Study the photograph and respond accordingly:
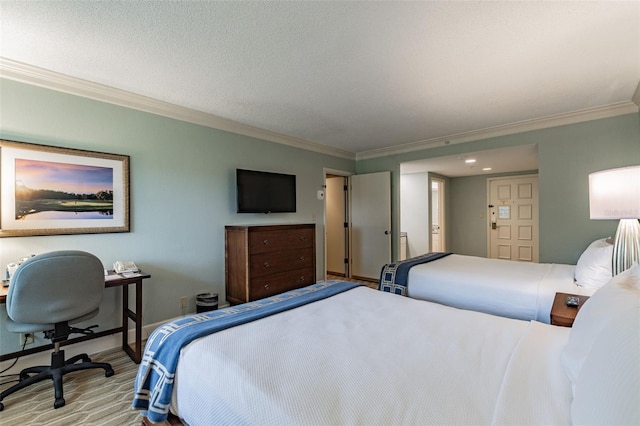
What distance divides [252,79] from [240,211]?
1617mm

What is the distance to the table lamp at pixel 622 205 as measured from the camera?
5.61ft

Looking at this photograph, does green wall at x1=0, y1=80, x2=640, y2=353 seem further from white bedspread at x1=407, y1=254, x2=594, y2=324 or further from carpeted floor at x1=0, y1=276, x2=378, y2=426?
white bedspread at x1=407, y1=254, x2=594, y2=324

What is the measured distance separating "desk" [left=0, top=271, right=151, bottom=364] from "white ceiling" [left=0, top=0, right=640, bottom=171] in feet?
5.42

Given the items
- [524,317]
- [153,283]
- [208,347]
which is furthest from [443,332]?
[153,283]

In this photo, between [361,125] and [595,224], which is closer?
[595,224]

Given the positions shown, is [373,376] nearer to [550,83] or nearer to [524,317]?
[524,317]

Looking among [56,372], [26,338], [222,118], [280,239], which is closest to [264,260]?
[280,239]

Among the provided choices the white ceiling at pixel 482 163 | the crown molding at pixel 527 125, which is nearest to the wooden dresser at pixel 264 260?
the crown molding at pixel 527 125

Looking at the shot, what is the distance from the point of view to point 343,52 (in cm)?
200

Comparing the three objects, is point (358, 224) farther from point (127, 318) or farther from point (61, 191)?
point (61, 191)

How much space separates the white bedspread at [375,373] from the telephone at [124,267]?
1685 millimetres

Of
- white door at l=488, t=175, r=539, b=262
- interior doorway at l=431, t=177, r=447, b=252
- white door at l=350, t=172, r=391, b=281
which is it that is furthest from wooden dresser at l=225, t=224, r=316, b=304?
white door at l=488, t=175, r=539, b=262

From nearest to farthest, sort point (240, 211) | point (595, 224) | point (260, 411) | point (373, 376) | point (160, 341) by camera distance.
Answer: point (260, 411) → point (373, 376) → point (160, 341) → point (595, 224) → point (240, 211)

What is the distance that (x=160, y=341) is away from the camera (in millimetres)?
1351
